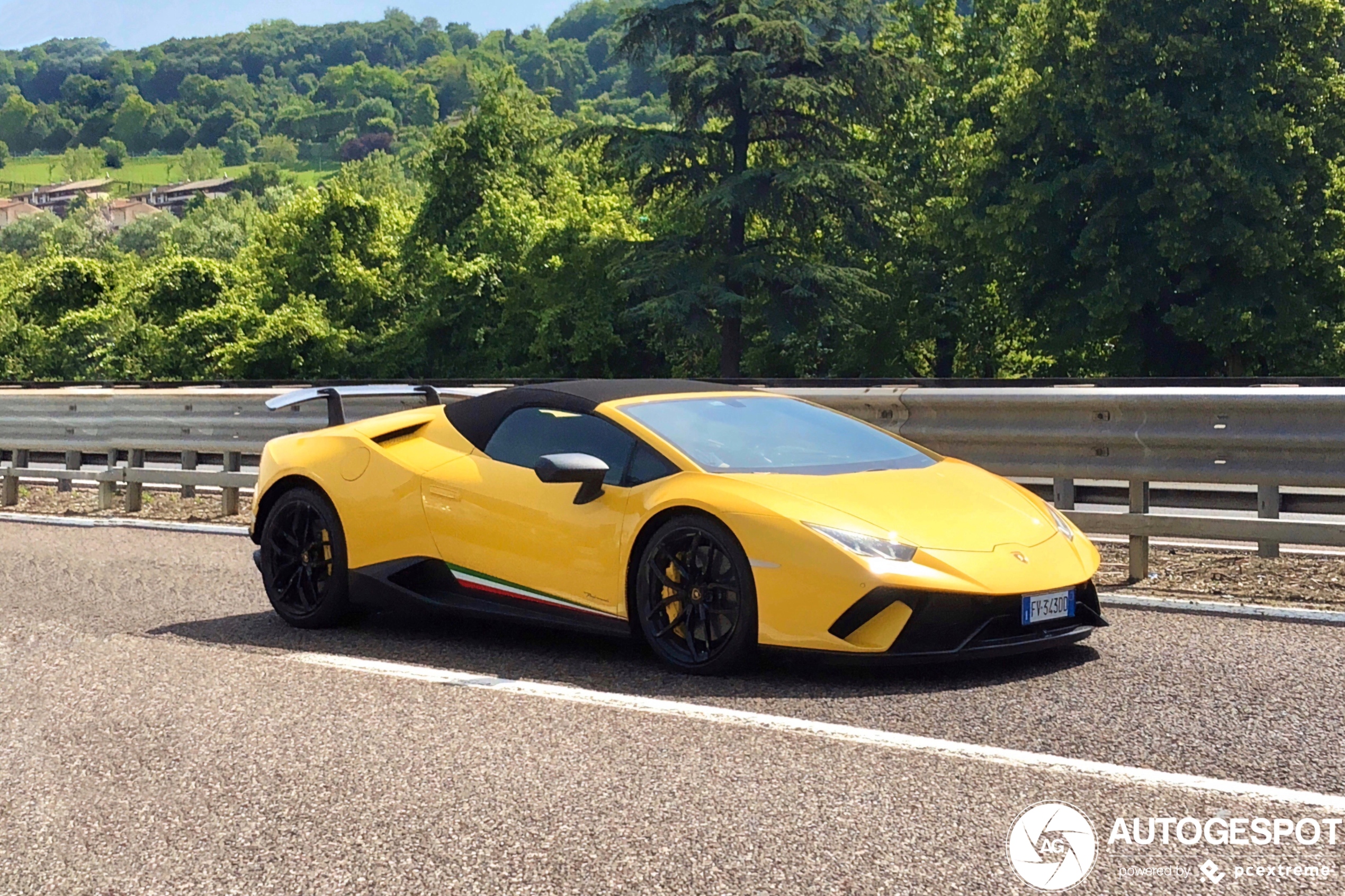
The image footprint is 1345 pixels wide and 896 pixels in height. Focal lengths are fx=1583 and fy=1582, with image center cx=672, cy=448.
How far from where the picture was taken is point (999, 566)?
577cm

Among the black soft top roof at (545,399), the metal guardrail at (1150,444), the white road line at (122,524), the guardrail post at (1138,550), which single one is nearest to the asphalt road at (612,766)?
the black soft top roof at (545,399)

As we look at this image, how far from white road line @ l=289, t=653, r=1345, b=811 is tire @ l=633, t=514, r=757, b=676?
381 millimetres

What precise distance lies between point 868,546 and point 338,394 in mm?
3918

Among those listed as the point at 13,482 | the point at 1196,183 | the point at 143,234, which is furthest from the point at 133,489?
the point at 143,234

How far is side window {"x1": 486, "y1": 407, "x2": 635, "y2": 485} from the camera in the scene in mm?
6535

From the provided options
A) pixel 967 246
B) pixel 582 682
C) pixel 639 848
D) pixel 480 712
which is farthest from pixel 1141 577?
pixel 967 246

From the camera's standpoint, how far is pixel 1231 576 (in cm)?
837

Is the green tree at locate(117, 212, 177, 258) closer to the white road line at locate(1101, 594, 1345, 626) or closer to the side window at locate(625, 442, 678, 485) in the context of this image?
the white road line at locate(1101, 594, 1345, 626)

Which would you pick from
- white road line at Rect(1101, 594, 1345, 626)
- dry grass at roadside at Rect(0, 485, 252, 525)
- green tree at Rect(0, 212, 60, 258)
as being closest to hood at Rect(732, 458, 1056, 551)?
white road line at Rect(1101, 594, 1345, 626)

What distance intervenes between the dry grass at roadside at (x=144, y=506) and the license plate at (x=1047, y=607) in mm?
8317

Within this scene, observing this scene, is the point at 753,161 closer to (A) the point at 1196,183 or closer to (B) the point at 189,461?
(A) the point at 1196,183

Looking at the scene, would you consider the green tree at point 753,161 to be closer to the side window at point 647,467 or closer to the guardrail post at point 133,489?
the guardrail post at point 133,489

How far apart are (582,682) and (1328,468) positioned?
4214mm

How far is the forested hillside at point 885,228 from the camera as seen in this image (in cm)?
3192
